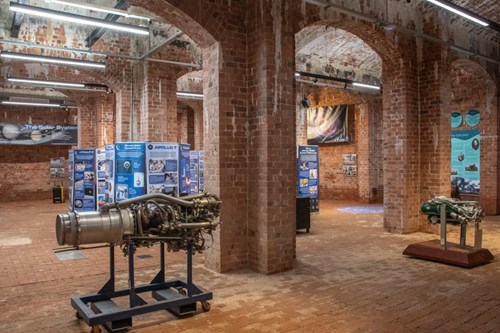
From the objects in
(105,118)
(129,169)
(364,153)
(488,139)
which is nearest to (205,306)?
(129,169)

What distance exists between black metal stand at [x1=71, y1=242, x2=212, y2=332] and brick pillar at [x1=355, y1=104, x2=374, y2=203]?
532 inches

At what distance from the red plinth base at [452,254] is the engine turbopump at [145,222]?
13.6 feet

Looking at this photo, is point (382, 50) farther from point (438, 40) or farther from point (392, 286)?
point (392, 286)

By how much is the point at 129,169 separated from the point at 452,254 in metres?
6.22

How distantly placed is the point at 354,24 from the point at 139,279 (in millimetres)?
6494

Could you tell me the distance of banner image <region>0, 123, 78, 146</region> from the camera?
1973 cm

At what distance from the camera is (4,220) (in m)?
12.9

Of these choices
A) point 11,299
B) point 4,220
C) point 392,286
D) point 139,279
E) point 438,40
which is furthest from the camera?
point 4,220

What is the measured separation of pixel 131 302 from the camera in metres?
4.45

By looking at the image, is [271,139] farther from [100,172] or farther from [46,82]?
[46,82]

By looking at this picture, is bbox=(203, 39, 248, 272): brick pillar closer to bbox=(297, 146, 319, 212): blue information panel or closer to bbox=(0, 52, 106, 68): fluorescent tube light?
bbox=(0, 52, 106, 68): fluorescent tube light

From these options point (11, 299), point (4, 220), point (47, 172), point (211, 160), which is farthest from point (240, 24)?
point (47, 172)

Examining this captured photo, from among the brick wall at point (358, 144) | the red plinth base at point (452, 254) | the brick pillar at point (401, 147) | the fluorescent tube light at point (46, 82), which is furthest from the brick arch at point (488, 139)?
the fluorescent tube light at point (46, 82)

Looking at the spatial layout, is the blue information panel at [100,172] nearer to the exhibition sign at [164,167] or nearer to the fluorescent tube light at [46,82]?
the exhibition sign at [164,167]
